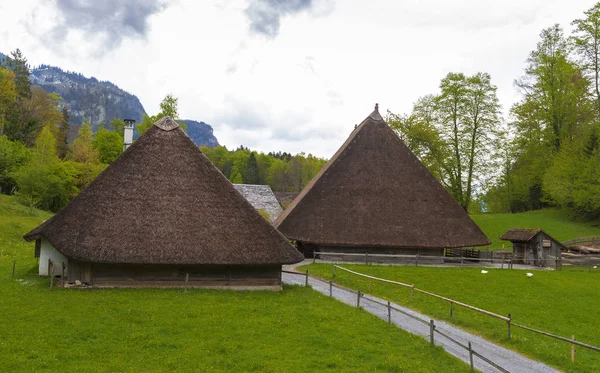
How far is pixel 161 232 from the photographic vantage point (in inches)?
829

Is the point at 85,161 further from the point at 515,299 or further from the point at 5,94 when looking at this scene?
the point at 515,299

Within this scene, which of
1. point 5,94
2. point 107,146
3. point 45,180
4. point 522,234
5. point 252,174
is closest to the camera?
point 522,234

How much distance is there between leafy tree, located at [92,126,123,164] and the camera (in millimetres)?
66000

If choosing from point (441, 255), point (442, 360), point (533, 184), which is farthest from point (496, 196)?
point (442, 360)

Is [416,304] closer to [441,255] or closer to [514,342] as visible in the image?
[514,342]

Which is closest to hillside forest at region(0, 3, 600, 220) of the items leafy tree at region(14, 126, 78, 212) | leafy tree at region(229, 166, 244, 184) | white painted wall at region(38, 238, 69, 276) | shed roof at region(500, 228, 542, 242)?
leafy tree at region(14, 126, 78, 212)

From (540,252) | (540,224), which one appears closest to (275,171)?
(540,224)

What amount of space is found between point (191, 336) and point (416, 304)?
1047cm

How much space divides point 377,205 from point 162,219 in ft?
55.4

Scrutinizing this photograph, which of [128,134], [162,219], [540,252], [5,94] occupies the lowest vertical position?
[540,252]

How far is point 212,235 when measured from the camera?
70.7ft

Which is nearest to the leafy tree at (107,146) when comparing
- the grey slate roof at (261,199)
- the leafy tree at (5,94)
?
the leafy tree at (5,94)

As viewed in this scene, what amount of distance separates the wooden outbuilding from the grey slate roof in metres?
29.9

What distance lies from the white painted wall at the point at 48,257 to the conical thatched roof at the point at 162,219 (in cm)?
78
